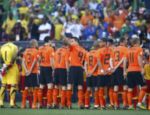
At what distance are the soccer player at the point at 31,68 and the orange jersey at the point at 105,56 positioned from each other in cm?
203

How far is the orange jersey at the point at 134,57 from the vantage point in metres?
29.0

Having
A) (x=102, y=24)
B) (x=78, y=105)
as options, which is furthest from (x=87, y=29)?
(x=78, y=105)

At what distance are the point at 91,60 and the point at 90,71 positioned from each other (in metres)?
0.32

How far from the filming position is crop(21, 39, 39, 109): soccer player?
1197 inches

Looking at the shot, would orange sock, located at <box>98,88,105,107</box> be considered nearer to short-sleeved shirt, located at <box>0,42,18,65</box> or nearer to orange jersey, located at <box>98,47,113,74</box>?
orange jersey, located at <box>98,47,113,74</box>

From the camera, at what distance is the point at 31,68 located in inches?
1201

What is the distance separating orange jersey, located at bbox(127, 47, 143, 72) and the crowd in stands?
418 cm

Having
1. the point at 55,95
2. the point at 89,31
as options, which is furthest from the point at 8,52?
the point at 89,31

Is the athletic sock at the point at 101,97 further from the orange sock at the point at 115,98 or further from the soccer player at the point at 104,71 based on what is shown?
the orange sock at the point at 115,98

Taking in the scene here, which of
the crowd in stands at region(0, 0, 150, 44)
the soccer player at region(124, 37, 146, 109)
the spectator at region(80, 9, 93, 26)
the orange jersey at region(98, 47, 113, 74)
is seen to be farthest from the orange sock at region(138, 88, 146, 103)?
the spectator at region(80, 9, 93, 26)

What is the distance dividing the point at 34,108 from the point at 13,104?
0.69 meters

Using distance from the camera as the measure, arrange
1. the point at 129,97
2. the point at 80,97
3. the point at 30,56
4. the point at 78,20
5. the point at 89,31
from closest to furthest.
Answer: the point at 129,97 < the point at 80,97 < the point at 30,56 < the point at 89,31 < the point at 78,20

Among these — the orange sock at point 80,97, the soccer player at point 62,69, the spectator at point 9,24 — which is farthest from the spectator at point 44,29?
the orange sock at point 80,97

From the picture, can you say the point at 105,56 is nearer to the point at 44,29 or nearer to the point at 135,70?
the point at 135,70
